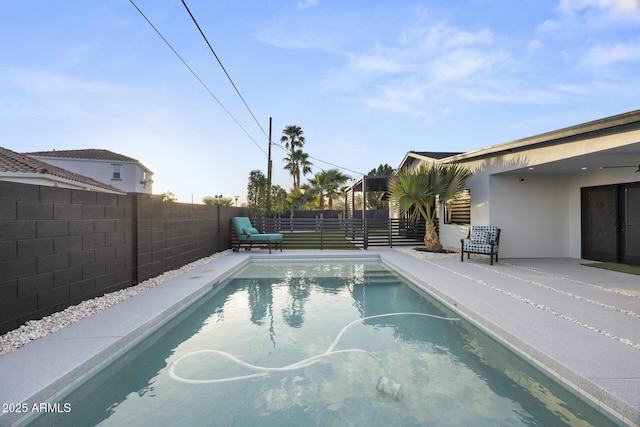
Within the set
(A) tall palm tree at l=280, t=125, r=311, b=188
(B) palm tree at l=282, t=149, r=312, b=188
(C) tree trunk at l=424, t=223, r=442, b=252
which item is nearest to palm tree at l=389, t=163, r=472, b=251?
(C) tree trunk at l=424, t=223, r=442, b=252

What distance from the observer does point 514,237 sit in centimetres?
966

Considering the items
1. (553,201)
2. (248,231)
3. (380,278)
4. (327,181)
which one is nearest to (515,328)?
(380,278)

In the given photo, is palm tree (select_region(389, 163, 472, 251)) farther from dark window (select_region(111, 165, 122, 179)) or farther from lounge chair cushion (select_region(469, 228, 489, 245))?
dark window (select_region(111, 165, 122, 179))

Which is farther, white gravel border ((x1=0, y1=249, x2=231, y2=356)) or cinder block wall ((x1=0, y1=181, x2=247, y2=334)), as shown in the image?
cinder block wall ((x1=0, y1=181, x2=247, y2=334))

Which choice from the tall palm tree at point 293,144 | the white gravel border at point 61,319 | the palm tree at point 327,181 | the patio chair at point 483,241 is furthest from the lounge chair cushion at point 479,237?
the tall palm tree at point 293,144

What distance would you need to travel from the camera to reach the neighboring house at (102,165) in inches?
960

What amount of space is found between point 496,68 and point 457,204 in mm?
5198

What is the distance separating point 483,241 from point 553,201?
2633 millimetres

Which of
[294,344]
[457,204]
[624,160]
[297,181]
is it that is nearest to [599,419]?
[294,344]

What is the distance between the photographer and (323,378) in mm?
3008

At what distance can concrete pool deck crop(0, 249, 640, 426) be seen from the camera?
2.46 metres

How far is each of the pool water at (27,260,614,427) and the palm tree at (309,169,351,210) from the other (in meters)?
24.0

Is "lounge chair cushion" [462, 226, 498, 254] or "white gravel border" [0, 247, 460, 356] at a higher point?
"lounge chair cushion" [462, 226, 498, 254]

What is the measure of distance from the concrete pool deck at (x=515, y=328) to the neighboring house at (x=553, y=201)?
7.61 ft
